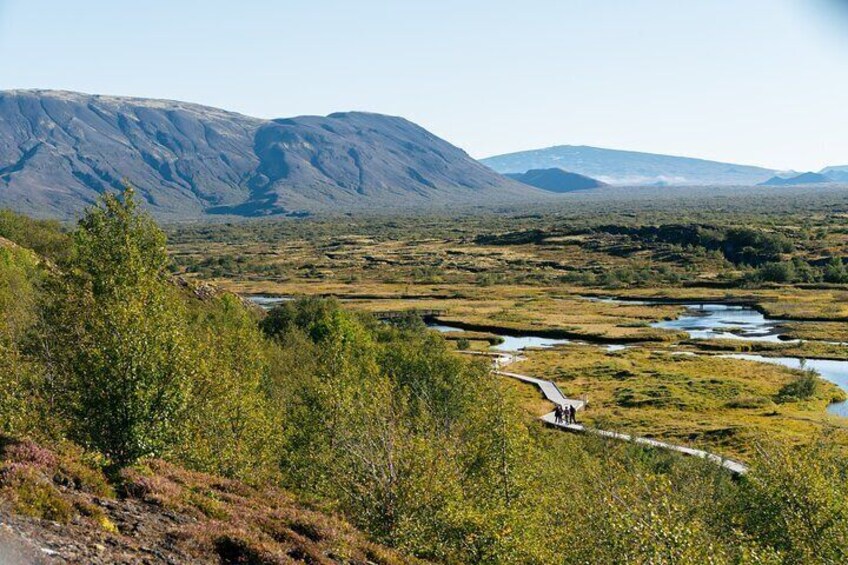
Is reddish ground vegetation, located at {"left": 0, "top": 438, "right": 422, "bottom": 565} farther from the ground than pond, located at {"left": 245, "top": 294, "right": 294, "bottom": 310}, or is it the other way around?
reddish ground vegetation, located at {"left": 0, "top": 438, "right": 422, "bottom": 565}

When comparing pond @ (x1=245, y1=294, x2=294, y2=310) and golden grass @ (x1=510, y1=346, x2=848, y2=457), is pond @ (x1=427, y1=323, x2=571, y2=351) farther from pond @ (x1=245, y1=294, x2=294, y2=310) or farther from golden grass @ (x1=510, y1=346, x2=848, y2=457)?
pond @ (x1=245, y1=294, x2=294, y2=310)

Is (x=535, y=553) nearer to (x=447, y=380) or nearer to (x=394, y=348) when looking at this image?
(x=447, y=380)

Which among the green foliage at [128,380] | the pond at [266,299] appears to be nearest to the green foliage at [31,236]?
the pond at [266,299]

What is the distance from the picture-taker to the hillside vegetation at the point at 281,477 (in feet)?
83.6

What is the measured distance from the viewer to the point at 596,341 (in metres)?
134

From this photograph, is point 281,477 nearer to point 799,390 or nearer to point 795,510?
point 795,510

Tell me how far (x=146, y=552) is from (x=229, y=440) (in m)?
16.5

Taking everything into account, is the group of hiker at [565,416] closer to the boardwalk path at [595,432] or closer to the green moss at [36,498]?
the boardwalk path at [595,432]

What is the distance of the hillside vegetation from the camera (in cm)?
2547

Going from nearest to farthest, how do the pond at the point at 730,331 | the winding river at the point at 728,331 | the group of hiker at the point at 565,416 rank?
the group of hiker at the point at 565,416, the pond at the point at 730,331, the winding river at the point at 728,331

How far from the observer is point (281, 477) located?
3981 cm

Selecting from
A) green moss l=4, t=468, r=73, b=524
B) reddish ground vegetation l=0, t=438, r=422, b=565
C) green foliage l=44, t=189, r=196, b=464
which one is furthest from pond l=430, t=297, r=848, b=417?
green moss l=4, t=468, r=73, b=524

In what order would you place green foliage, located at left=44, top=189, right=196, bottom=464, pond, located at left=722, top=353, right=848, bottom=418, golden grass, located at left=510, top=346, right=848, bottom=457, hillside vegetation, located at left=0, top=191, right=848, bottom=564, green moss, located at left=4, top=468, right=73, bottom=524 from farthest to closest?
pond, located at left=722, top=353, right=848, bottom=418 < golden grass, located at left=510, top=346, right=848, bottom=457 < green foliage, located at left=44, top=189, right=196, bottom=464 < hillside vegetation, located at left=0, top=191, right=848, bottom=564 < green moss, located at left=4, top=468, right=73, bottom=524

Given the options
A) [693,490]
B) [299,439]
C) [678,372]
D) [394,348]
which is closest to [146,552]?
[299,439]
